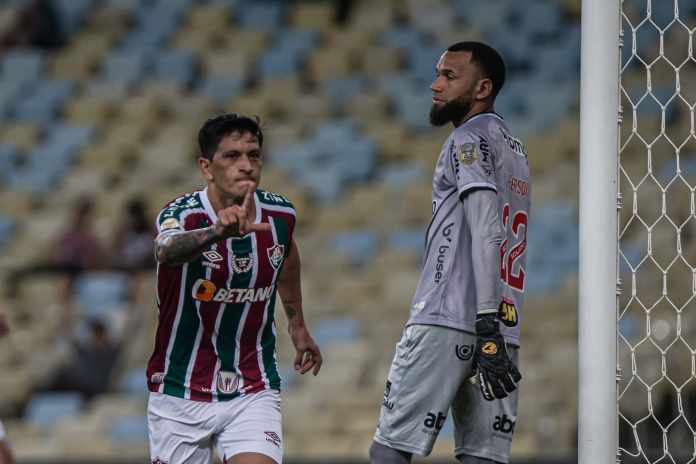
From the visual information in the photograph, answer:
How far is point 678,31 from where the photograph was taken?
11.4m

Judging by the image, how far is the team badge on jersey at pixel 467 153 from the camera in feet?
13.8

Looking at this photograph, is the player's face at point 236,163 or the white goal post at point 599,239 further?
the player's face at point 236,163

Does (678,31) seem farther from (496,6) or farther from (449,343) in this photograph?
(449,343)

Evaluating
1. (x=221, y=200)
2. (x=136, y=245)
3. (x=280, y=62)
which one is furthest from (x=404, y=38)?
(x=221, y=200)

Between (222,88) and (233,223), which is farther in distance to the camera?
(222,88)

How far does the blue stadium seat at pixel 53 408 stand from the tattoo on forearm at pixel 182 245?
20.1ft

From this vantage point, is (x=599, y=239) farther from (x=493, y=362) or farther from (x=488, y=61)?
(x=488, y=61)

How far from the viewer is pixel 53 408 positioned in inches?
395

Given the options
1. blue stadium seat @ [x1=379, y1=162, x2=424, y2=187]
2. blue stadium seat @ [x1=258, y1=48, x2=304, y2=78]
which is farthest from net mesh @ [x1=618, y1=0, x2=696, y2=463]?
blue stadium seat @ [x1=258, y1=48, x2=304, y2=78]

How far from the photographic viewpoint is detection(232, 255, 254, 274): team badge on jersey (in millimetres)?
4418

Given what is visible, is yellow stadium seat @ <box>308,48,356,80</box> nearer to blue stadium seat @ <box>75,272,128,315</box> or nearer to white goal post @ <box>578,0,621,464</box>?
blue stadium seat @ <box>75,272,128,315</box>

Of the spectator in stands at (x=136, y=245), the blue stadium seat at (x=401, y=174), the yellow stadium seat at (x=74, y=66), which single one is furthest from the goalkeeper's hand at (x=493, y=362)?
the yellow stadium seat at (x=74, y=66)

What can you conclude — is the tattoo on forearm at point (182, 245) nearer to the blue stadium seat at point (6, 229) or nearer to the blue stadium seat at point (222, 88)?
the blue stadium seat at point (6, 229)

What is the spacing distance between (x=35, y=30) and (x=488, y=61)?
1137 cm
